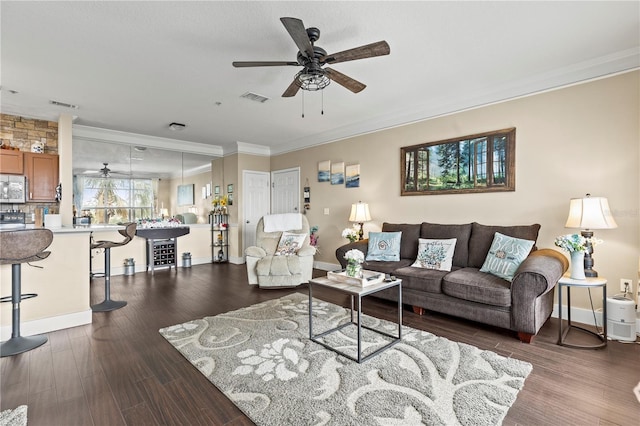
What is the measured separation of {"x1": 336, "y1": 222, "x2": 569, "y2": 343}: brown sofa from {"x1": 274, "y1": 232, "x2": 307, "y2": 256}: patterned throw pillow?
0.99 meters

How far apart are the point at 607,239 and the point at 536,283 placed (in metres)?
1.13

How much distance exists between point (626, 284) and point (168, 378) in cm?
410

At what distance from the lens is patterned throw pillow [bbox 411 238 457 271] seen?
3492mm

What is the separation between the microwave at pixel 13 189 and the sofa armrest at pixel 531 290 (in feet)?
20.9

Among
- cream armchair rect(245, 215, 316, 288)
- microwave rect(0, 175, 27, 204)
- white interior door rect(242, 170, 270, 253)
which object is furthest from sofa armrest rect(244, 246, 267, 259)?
microwave rect(0, 175, 27, 204)

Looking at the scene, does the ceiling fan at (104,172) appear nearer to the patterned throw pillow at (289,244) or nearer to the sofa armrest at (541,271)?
the patterned throw pillow at (289,244)

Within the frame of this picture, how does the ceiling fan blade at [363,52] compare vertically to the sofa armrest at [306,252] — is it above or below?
above

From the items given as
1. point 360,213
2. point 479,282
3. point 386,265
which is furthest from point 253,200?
point 479,282

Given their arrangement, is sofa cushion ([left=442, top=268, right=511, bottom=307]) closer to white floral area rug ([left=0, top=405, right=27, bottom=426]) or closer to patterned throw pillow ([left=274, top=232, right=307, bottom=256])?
patterned throw pillow ([left=274, top=232, right=307, bottom=256])

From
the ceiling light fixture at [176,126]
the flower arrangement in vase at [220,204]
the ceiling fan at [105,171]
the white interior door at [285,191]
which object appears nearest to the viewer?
→ the ceiling light fixture at [176,126]

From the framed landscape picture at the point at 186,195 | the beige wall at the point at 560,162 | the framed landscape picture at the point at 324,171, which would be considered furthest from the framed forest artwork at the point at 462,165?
the framed landscape picture at the point at 186,195

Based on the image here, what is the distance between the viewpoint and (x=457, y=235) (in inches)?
147

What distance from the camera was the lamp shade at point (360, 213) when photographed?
4828 millimetres

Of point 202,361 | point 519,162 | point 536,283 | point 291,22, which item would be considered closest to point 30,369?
point 202,361
